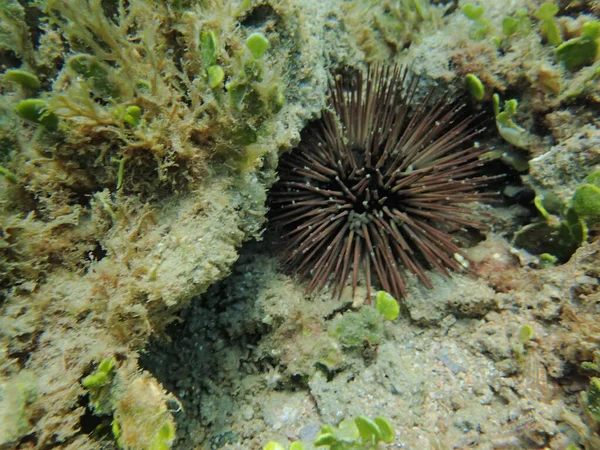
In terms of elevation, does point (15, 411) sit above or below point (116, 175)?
below

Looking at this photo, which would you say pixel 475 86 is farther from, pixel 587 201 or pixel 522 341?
pixel 522 341

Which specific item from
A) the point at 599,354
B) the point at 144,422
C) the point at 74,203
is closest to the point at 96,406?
the point at 144,422

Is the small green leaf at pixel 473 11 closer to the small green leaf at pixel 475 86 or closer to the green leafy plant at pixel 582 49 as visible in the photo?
the small green leaf at pixel 475 86

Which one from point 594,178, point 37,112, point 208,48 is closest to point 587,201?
point 594,178

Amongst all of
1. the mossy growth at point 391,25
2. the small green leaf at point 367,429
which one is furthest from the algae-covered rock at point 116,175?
the mossy growth at point 391,25

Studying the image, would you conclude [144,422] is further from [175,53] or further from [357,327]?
[175,53]
